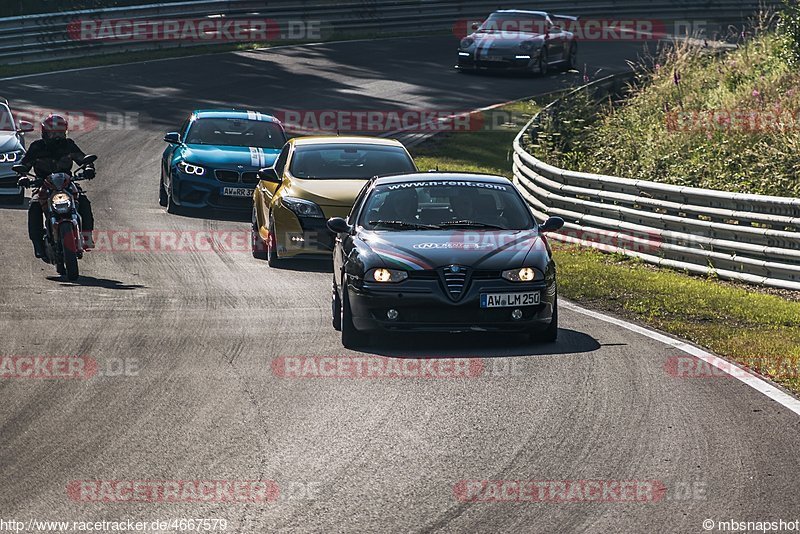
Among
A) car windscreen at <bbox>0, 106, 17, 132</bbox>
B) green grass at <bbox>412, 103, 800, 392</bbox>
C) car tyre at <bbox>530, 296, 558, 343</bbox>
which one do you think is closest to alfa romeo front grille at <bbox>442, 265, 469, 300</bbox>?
car tyre at <bbox>530, 296, 558, 343</bbox>

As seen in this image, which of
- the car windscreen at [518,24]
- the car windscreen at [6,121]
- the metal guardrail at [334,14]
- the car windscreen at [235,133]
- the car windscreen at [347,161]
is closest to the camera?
the car windscreen at [347,161]

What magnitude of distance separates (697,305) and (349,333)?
4152 mm

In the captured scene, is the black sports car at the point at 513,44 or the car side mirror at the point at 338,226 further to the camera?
the black sports car at the point at 513,44

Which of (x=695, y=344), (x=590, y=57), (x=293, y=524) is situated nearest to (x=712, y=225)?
(x=695, y=344)

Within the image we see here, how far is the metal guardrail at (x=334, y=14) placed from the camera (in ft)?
119

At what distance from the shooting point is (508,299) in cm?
1137

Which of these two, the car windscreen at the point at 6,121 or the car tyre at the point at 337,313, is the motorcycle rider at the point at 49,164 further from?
the car windscreen at the point at 6,121

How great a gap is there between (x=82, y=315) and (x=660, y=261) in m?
7.58

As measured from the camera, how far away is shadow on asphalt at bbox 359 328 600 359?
37.2 feet

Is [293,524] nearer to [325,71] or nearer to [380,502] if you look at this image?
[380,502]
